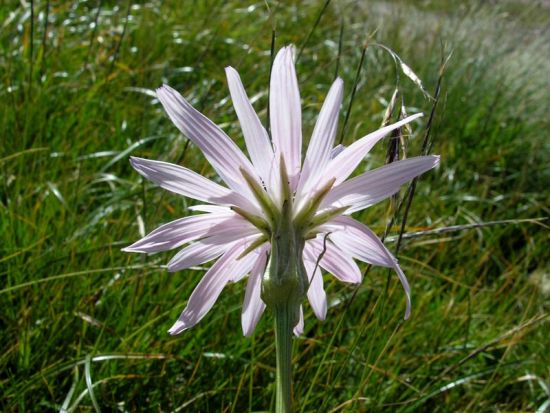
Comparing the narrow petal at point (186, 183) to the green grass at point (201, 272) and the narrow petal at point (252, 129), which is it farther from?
the green grass at point (201, 272)

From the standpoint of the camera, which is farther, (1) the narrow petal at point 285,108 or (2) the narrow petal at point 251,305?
(2) the narrow petal at point 251,305

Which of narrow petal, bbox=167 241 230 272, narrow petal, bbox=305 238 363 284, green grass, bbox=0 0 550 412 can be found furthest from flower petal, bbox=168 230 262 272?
green grass, bbox=0 0 550 412

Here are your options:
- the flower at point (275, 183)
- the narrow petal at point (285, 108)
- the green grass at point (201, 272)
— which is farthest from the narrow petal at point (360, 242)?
the green grass at point (201, 272)

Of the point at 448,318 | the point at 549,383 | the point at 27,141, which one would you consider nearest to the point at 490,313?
the point at 448,318

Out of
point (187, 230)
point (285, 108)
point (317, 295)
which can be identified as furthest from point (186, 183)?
point (317, 295)

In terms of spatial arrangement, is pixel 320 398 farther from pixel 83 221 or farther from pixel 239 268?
pixel 83 221
